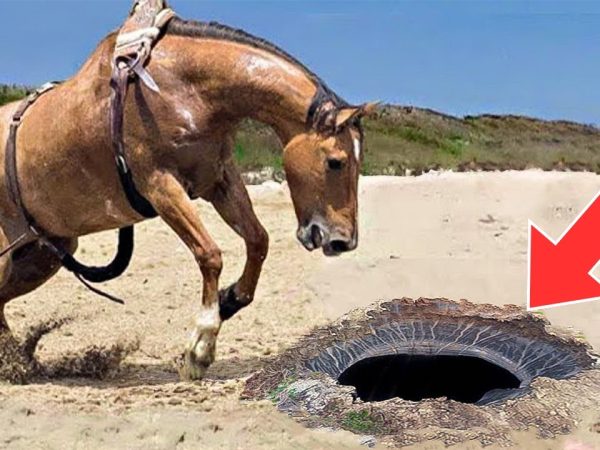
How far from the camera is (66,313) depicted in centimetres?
963

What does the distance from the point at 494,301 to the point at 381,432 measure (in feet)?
18.3

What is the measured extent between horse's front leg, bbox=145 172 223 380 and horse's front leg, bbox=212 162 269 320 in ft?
1.78

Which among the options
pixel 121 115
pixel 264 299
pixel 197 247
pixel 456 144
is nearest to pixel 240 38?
pixel 121 115

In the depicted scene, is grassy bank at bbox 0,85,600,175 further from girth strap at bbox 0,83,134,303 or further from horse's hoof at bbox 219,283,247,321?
horse's hoof at bbox 219,283,247,321

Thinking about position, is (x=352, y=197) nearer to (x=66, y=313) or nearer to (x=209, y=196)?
(x=209, y=196)

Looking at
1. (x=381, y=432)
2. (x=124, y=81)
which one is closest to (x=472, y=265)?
(x=124, y=81)

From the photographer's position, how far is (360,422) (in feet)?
15.7

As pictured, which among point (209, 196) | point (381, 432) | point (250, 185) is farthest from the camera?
point (250, 185)

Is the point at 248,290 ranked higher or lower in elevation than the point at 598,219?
lower

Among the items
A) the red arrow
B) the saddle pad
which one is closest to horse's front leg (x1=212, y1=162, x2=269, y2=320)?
the saddle pad

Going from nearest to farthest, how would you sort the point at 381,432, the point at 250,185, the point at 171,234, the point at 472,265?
the point at 381,432 → the point at 472,265 → the point at 171,234 → the point at 250,185

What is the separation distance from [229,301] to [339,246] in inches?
42.6

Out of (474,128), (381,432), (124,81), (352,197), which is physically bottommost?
(381,432)

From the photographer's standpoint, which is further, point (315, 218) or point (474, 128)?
point (474, 128)
